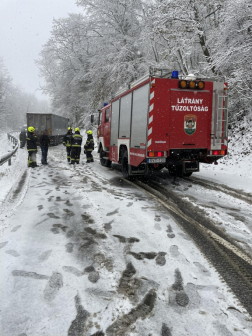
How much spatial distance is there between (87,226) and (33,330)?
1989 mm

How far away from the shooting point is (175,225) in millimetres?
3938

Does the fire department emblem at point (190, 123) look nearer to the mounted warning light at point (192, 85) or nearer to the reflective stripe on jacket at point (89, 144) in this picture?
the mounted warning light at point (192, 85)

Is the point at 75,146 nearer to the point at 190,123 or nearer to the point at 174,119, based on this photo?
the point at 174,119

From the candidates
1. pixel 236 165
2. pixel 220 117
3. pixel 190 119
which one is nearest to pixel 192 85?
pixel 190 119

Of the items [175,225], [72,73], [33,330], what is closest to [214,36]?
[175,225]

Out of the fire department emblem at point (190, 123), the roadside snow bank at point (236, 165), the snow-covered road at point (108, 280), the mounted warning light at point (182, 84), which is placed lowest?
the snow-covered road at point (108, 280)

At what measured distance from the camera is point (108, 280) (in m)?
2.48

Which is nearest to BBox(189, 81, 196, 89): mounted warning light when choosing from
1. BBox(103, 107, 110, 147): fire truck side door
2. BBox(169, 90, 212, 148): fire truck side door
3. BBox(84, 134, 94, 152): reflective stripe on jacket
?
BBox(169, 90, 212, 148): fire truck side door

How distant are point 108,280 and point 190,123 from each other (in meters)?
4.94

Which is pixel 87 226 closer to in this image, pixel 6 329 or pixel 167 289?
pixel 167 289

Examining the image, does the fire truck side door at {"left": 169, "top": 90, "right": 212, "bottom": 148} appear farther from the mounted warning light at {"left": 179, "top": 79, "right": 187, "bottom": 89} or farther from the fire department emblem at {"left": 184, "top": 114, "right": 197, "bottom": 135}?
the mounted warning light at {"left": 179, "top": 79, "right": 187, "bottom": 89}

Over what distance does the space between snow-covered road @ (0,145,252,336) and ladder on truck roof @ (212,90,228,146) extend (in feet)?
10.8

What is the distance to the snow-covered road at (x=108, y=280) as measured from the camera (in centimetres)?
194

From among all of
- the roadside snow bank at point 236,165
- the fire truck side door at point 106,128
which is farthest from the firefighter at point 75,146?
Answer: the roadside snow bank at point 236,165
